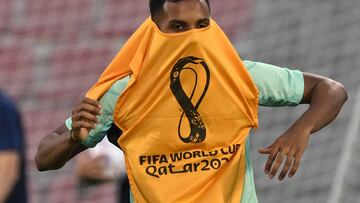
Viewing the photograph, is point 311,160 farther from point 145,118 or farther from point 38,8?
point 145,118

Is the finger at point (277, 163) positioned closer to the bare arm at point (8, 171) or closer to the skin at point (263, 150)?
the skin at point (263, 150)

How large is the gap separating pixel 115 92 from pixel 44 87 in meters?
3.51

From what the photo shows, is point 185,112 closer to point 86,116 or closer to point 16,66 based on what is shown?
point 86,116

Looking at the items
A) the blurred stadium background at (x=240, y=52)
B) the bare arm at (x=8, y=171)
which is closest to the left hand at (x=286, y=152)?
the bare arm at (x=8, y=171)

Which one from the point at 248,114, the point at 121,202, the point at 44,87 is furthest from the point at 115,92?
the point at 44,87

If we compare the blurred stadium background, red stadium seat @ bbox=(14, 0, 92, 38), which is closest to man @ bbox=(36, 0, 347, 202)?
the blurred stadium background

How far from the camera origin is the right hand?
200 cm

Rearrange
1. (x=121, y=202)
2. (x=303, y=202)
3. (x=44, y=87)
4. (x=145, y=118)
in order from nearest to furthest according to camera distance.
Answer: (x=145, y=118) → (x=121, y=202) → (x=303, y=202) → (x=44, y=87)

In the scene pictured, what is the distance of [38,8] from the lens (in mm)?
5832

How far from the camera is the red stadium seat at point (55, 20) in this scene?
226 inches

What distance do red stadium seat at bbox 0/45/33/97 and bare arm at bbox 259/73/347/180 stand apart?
11.7 ft

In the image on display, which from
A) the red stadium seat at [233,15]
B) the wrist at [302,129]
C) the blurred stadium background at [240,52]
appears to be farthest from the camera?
the red stadium seat at [233,15]

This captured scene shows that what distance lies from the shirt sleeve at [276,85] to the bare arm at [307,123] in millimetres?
27

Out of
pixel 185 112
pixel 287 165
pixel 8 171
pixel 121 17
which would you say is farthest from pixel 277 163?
pixel 121 17
